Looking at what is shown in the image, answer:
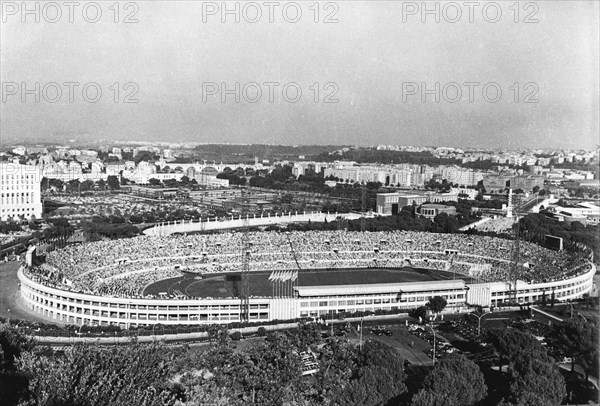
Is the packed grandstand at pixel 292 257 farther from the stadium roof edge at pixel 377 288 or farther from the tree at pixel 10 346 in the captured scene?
the tree at pixel 10 346

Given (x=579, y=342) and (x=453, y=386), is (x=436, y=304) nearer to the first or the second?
(x=579, y=342)

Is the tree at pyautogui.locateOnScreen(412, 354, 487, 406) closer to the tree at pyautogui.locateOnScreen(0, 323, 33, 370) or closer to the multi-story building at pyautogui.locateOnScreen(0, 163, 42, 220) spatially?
the tree at pyautogui.locateOnScreen(0, 323, 33, 370)

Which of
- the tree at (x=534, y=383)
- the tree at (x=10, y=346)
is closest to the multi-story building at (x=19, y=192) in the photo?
the tree at (x=10, y=346)

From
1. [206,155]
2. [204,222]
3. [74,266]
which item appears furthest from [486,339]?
[206,155]

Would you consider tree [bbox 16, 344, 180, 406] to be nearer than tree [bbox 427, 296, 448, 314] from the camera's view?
Yes

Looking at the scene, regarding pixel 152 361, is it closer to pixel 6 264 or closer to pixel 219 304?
pixel 219 304

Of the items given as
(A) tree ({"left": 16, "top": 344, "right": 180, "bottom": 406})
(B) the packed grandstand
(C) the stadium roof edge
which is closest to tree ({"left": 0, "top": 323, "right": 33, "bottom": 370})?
(A) tree ({"left": 16, "top": 344, "right": 180, "bottom": 406})

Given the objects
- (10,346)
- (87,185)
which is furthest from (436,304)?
(87,185)
